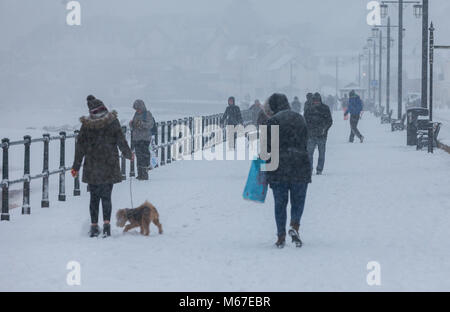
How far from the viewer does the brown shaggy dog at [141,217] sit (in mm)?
11594

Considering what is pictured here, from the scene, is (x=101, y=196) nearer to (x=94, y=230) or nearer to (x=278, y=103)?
(x=94, y=230)

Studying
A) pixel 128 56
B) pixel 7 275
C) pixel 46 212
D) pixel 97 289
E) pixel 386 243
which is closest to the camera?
pixel 97 289

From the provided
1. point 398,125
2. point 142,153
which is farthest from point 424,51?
point 142,153

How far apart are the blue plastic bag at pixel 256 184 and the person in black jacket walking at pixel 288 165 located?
0.78 ft

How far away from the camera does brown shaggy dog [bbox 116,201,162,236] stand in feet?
38.0

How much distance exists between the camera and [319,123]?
19125mm

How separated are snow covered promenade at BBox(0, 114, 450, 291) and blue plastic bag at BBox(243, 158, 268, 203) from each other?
55cm

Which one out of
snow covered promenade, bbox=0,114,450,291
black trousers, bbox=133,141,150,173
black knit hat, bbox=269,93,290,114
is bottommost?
snow covered promenade, bbox=0,114,450,291

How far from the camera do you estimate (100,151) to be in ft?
37.2

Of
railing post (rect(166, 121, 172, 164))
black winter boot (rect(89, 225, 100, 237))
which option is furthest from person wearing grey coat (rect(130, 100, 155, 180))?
black winter boot (rect(89, 225, 100, 237))

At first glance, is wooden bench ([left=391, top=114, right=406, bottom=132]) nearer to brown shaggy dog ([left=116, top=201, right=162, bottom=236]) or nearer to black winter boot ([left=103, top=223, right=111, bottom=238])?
brown shaggy dog ([left=116, top=201, right=162, bottom=236])
